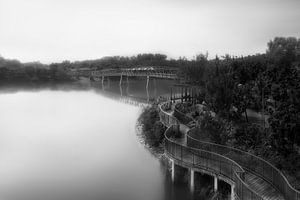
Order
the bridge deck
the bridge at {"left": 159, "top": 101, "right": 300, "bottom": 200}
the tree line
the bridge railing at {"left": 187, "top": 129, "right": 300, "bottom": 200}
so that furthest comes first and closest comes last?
the tree line < the bridge deck < the bridge at {"left": 159, "top": 101, "right": 300, "bottom": 200} < the bridge railing at {"left": 187, "top": 129, "right": 300, "bottom": 200}

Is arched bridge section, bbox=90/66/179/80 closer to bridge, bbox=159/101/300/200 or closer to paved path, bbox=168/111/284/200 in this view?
bridge, bbox=159/101/300/200

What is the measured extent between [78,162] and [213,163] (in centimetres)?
1044

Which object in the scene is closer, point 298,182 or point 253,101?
point 298,182

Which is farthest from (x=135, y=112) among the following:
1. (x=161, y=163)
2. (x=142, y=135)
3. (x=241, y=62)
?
(x=161, y=163)

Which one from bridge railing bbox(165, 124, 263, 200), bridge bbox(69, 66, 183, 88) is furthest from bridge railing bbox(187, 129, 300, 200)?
bridge bbox(69, 66, 183, 88)

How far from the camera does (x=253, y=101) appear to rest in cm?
2158

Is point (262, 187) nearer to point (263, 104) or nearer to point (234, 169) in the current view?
point (234, 169)

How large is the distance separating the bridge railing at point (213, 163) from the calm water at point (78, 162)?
6.04 ft

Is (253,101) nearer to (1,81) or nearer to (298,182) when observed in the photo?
(298,182)

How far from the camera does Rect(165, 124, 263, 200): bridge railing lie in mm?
11408

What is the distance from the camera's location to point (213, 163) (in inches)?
579

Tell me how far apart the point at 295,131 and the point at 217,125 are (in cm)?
505

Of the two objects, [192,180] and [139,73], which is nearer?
[192,180]

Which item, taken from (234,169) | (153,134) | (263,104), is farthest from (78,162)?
(263,104)
